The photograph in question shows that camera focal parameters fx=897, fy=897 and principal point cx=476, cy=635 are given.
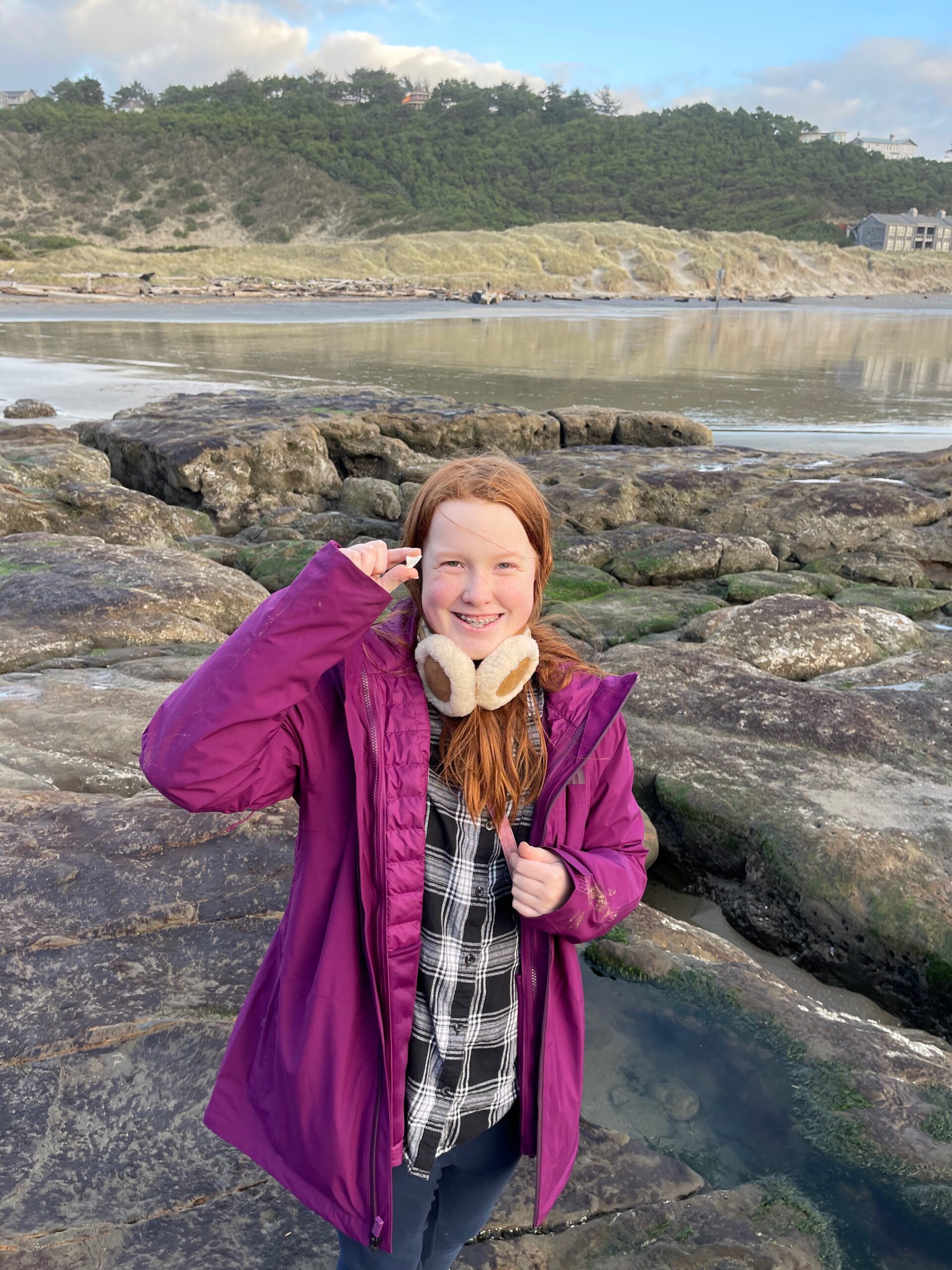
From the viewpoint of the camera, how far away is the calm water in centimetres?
1706

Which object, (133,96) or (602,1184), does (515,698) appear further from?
(133,96)

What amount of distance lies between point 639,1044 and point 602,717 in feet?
5.14

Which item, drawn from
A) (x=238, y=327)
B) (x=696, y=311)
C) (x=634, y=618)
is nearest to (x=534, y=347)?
(x=238, y=327)

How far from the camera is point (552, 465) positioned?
11383 millimetres

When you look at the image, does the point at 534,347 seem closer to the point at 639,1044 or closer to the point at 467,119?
the point at 639,1044

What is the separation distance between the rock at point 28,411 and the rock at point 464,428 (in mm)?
5080

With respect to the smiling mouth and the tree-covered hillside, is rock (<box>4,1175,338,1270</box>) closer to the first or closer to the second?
the smiling mouth

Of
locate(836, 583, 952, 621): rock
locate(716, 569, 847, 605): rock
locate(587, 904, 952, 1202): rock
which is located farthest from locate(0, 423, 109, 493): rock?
locate(587, 904, 952, 1202): rock

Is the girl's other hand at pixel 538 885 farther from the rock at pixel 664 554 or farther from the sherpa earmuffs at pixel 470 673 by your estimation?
the rock at pixel 664 554

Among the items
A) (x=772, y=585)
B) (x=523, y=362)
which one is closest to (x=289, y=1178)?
(x=772, y=585)

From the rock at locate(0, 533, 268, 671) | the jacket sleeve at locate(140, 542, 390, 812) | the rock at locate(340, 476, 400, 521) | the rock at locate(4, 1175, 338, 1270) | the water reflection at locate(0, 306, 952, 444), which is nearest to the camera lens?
the jacket sleeve at locate(140, 542, 390, 812)

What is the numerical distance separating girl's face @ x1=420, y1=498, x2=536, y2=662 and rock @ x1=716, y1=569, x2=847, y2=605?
611 centimetres

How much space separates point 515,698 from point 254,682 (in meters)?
0.53

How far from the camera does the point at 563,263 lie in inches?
2399
